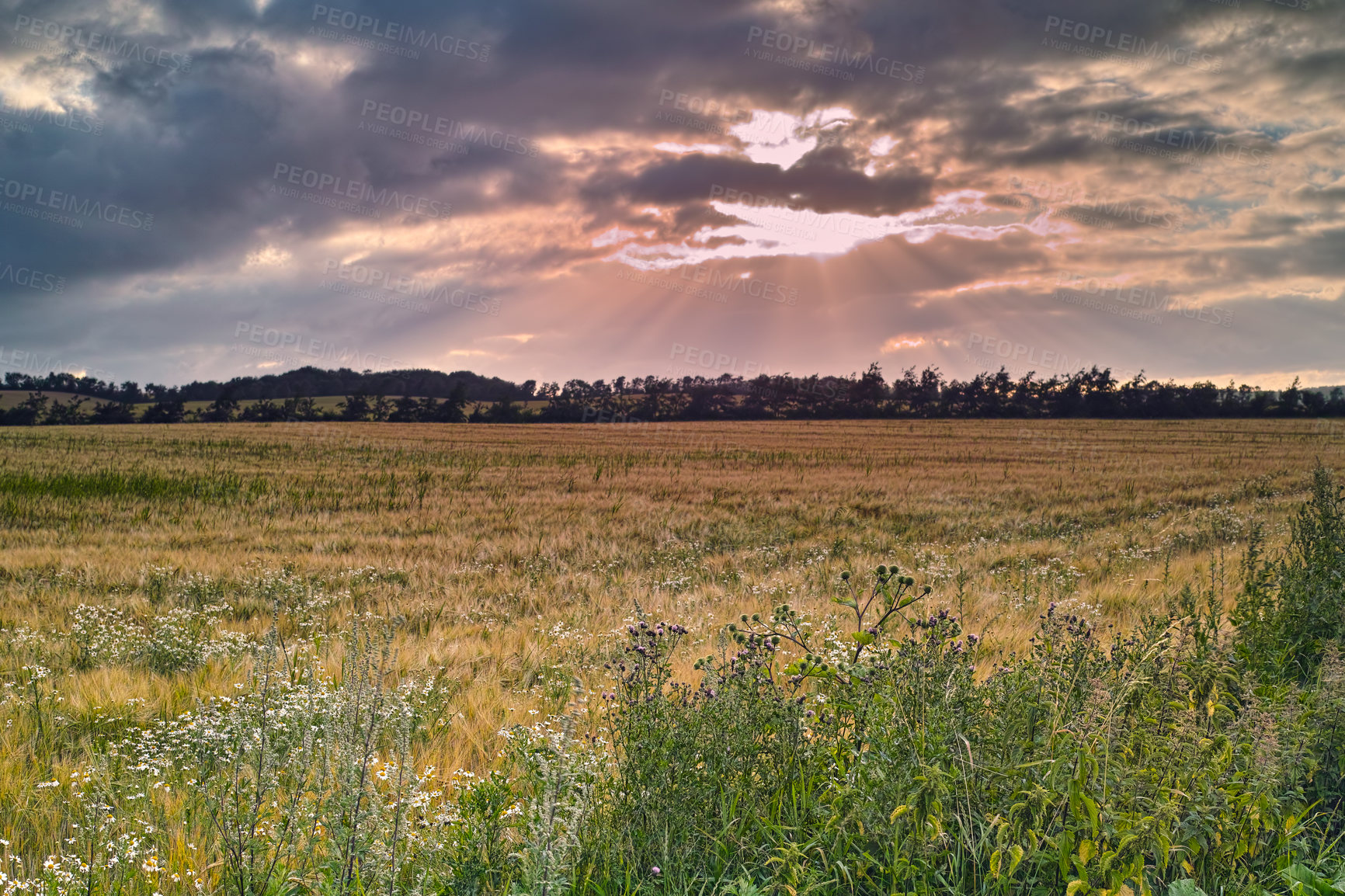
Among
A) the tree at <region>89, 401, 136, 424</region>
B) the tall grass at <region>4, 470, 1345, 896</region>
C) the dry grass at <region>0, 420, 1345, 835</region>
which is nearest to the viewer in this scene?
the tall grass at <region>4, 470, 1345, 896</region>

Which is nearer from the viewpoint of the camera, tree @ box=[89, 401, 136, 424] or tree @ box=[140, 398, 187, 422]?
tree @ box=[140, 398, 187, 422]

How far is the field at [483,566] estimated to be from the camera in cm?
466

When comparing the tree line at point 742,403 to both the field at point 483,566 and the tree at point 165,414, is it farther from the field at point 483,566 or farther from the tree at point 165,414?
the field at point 483,566

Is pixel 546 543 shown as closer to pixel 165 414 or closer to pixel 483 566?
pixel 483 566

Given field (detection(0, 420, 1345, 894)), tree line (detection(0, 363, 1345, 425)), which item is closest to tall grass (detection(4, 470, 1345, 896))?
field (detection(0, 420, 1345, 894))

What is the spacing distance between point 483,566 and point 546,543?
1.83 m

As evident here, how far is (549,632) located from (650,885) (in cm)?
456

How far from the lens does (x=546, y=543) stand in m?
12.7

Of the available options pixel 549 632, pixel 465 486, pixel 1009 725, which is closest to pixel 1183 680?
pixel 1009 725

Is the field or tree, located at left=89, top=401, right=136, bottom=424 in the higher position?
tree, located at left=89, top=401, right=136, bottom=424

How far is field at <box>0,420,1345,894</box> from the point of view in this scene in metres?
4.66

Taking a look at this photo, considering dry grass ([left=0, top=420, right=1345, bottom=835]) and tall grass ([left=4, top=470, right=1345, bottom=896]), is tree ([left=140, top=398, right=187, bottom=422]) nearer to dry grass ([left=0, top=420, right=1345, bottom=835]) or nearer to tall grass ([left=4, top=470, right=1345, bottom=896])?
dry grass ([left=0, top=420, right=1345, bottom=835])

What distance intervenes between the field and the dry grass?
63 millimetres

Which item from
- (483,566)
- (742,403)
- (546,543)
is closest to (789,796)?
(483,566)
